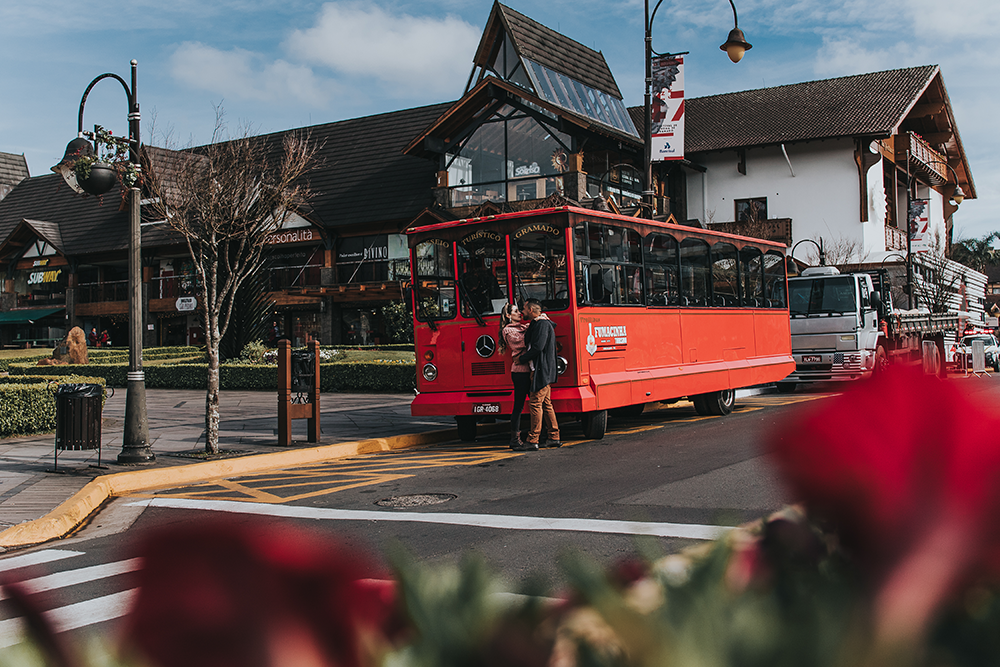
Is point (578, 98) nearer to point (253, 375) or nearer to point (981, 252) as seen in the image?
point (253, 375)

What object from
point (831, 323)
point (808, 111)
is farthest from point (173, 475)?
point (808, 111)

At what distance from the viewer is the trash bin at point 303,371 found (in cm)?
1177

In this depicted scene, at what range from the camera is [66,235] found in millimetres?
46156

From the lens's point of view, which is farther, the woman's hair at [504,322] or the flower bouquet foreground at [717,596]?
the woman's hair at [504,322]

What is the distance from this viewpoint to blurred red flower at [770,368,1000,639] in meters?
0.64

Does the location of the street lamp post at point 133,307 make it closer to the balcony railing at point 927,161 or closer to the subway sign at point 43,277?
the balcony railing at point 927,161

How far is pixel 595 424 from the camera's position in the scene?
1166cm

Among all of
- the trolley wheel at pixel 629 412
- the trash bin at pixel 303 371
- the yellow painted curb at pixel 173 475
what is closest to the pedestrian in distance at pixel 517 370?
the yellow painted curb at pixel 173 475

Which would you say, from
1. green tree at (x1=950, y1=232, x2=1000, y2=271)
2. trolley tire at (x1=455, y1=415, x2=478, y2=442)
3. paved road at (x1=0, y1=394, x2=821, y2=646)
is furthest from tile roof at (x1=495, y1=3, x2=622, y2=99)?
green tree at (x1=950, y1=232, x2=1000, y2=271)

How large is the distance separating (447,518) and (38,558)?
3.00m

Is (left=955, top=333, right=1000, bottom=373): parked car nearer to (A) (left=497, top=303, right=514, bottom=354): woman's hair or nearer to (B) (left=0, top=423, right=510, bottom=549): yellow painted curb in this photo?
(A) (left=497, top=303, right=514, bottom=354): woman's hair

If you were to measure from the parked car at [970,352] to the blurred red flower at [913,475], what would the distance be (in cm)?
2445

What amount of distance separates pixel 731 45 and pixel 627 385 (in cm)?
813

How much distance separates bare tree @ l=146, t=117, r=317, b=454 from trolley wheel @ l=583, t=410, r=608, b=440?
5038 mm
